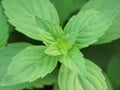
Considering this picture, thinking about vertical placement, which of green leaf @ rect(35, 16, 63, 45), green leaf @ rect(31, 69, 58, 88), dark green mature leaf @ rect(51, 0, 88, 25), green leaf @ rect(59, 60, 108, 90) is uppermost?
green leaf @ rect(35, 16, 63, 45)

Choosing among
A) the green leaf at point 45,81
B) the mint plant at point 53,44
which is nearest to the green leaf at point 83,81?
the mint plant at point 53,44

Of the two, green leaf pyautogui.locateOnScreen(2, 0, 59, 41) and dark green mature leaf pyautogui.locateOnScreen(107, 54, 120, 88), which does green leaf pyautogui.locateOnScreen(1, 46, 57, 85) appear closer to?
green leaf pyautogui.locateOnScreen(2, 0, 59, 41)

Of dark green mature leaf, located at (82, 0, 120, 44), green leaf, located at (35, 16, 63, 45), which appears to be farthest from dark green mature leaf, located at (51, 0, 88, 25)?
green leaf, located at (35, 16, 63, 45)

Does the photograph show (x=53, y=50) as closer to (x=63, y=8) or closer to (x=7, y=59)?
(x=7, y=59)

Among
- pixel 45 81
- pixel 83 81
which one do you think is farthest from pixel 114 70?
pixel 83 81

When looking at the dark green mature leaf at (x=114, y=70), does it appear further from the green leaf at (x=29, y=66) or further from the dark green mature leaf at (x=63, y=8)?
the green leaf at (x=29, y=66)

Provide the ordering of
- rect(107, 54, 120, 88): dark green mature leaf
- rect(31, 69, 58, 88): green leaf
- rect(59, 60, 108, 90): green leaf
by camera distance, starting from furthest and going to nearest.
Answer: rect(107, 54, 120, 88): dark green mature leaf < rect(31, 69, 58, 88): green leaf < rect(59, 60, 108, 90): green leaf

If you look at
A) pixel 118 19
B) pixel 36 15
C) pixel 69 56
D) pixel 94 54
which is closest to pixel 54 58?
pixel 69 56
